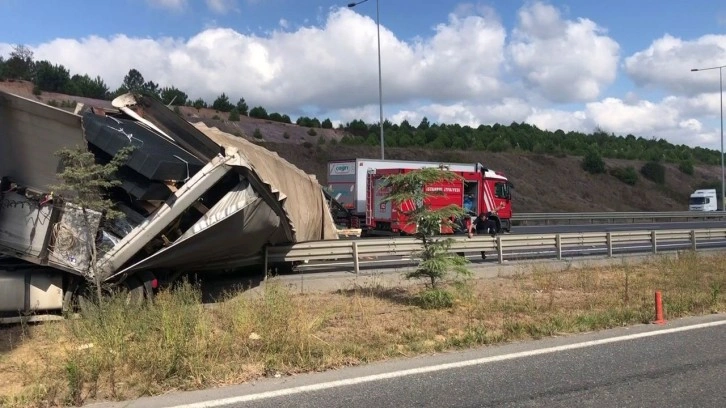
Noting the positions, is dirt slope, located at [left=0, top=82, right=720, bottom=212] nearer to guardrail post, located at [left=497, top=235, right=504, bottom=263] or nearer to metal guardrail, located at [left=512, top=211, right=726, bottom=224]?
metal guardrail, located at [left=512, top=211, right=726, bottom=224]

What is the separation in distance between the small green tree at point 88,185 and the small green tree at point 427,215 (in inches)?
166

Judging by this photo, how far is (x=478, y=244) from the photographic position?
1512 centimetres

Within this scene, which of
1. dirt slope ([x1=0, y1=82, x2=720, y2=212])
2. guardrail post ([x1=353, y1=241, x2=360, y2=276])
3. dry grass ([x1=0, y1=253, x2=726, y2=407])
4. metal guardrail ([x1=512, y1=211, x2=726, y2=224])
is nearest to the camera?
dry grass ([x1=0, y1=253, x2=726, y2=407])

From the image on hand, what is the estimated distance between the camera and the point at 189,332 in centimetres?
680

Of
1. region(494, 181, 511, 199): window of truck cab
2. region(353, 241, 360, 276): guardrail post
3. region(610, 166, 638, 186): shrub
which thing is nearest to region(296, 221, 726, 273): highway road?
region(353, 241, 360, 276): guardrail post

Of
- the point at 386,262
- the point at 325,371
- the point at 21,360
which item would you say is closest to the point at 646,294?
the point at 386,262

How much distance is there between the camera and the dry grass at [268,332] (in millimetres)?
5719

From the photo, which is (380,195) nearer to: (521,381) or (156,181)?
(156,181)

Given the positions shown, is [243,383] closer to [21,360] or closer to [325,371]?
[325,371]

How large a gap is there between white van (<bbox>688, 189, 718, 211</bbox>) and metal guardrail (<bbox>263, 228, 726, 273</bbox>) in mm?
41924

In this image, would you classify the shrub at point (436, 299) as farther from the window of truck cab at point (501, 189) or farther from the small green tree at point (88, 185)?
the window of truck cab at point (501, 189)

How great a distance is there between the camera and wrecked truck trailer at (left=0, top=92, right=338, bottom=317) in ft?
26.7

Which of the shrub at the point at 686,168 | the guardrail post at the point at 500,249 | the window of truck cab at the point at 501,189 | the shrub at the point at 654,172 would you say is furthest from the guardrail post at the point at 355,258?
the shrub at the point at 686,168

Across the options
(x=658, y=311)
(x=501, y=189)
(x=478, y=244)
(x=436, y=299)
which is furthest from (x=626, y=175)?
(x=436, y=299)
